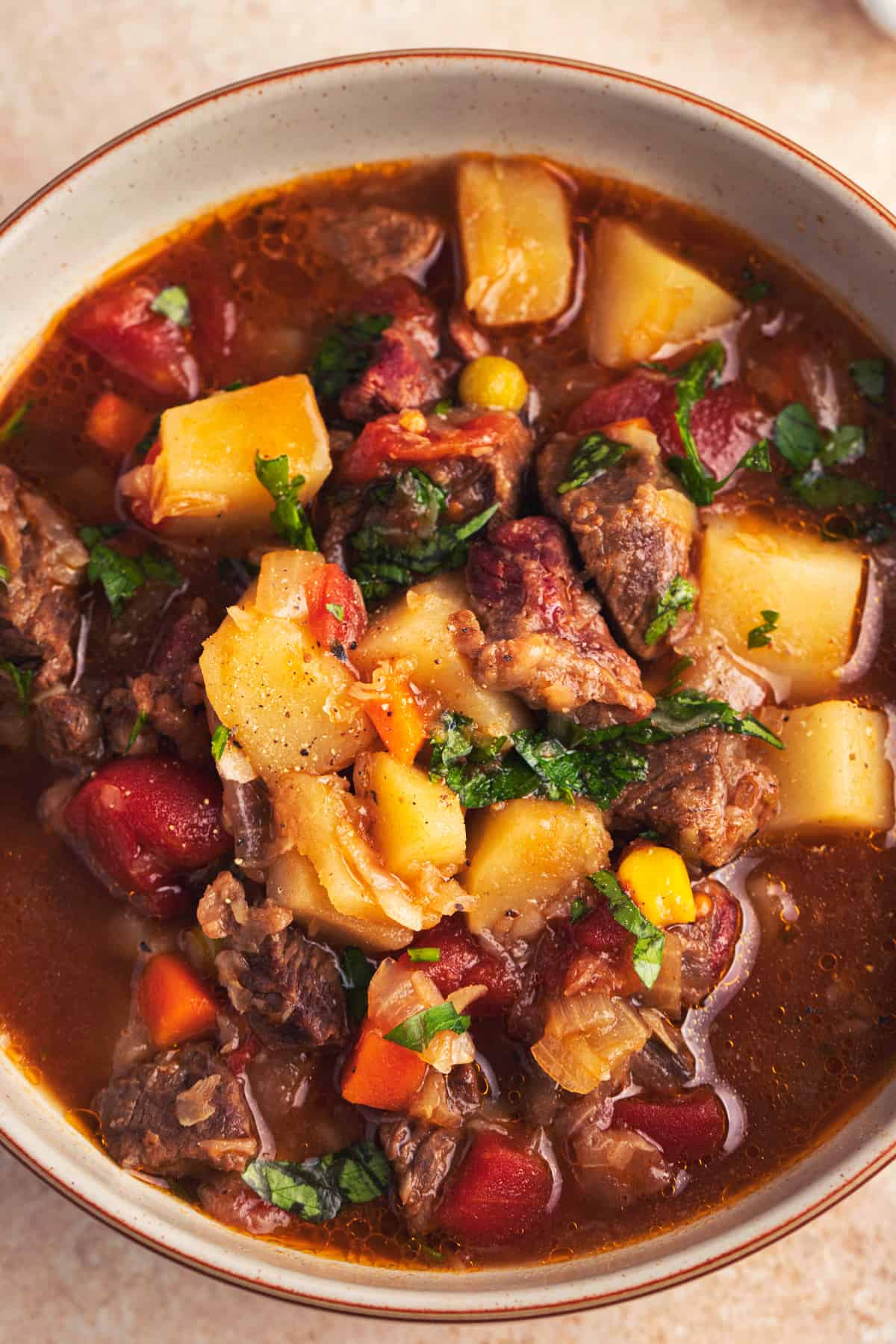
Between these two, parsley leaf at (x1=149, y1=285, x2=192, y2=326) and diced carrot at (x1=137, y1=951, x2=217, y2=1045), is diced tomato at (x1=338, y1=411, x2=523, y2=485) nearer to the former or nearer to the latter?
parsley leaf at (x1=149, y1=285, x2=192, y2=326)

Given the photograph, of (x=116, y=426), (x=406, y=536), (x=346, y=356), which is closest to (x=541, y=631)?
(x=406, y=536)

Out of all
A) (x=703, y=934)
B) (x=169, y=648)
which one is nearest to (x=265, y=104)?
(x=169, y=648)

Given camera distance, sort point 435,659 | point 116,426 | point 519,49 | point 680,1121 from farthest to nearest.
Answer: point 519,49, point 116,426, point 680,1121, point 435,659

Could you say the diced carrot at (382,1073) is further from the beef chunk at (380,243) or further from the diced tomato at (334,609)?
the beef chunk at (380,243)

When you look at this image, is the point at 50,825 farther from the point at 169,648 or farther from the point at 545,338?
the point at 545,338

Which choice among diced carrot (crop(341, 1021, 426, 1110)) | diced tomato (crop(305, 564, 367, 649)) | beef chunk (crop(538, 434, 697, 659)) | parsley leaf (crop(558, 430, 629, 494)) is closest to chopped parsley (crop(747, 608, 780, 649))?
beef chunk (crop(538, 434, 697, 659))

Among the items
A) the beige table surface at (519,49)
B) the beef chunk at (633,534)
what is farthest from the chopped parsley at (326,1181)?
the beef chunk at (633,534)

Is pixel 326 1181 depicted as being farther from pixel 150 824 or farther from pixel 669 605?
pixel 669 605
